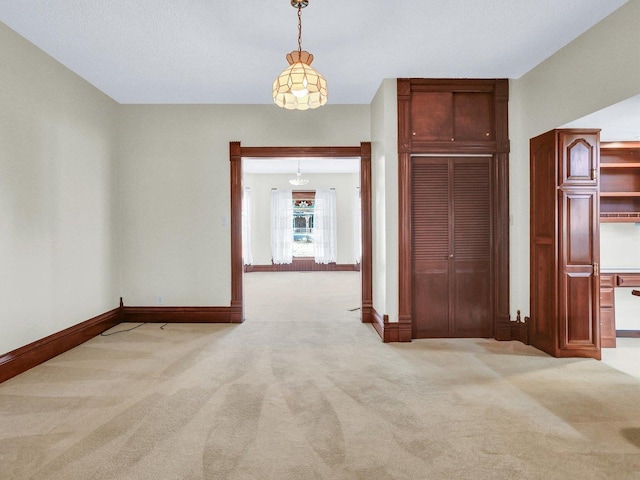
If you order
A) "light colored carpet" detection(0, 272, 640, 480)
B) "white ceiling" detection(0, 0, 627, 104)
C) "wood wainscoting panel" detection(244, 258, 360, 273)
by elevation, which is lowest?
"light colored carpet" detection(0, 272, 640, 480)

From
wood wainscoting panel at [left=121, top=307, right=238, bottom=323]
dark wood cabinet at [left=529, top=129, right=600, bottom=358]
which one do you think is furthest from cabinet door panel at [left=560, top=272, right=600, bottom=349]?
wood wainscoting panel at [left=121, top=307, right=238, bottom=323]

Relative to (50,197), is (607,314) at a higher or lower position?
lower

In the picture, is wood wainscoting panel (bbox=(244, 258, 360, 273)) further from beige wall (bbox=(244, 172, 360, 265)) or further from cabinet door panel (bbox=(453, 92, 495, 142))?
cabinet door panel (bbox=(453, 92, 495, 142))

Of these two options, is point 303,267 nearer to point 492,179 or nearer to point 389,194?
point 389,194

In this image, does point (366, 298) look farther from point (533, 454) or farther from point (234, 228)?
point (533, 454)

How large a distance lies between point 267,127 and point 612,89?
3698 millimetres

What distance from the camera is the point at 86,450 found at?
84.0 inches

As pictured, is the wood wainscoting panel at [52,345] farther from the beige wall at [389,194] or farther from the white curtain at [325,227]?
the white curtain at [325,227]

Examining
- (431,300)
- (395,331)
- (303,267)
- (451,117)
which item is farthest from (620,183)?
(303,267)

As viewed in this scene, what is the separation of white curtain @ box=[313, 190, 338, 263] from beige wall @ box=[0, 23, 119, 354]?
22.1 feet

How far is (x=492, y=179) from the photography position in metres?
4.30

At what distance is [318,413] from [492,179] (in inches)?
127

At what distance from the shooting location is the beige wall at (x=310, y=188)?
36.4ft

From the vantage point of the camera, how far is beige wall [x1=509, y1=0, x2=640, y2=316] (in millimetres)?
2861
